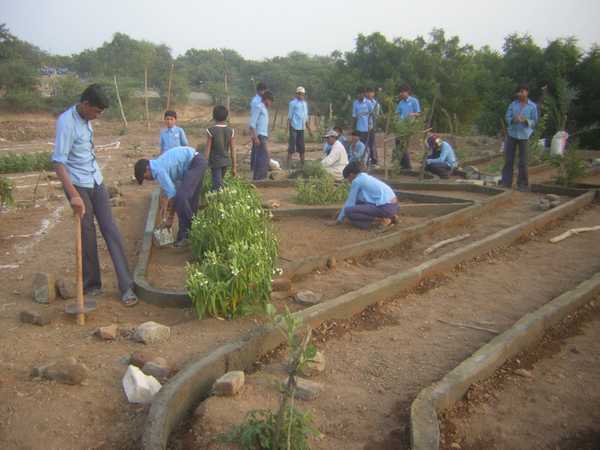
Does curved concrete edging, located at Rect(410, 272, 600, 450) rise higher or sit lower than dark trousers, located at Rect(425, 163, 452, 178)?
lower

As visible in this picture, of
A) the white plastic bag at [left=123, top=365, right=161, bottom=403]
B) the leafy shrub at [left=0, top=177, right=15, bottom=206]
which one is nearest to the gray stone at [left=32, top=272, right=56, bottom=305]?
the white plastic bag at [left=123, top=365, right=161, bottom=403]

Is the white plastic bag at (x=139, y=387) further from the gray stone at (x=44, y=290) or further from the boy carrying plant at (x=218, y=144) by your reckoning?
the boy carrying plant at (x=218, y=144)

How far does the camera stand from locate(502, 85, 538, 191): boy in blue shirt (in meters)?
9.42

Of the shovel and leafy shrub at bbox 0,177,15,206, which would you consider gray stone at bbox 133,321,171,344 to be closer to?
the shovel

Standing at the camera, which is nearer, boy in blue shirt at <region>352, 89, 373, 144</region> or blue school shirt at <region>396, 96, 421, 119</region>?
blue school shirt at <region>396, 96, 421, 119</region>

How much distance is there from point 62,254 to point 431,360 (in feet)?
14.0

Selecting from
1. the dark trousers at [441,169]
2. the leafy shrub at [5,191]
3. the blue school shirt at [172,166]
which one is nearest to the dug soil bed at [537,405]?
the blue school shirt at [172,166]

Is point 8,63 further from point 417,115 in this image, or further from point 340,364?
point 340,364

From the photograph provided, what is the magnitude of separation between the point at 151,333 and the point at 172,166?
2492 millimetres

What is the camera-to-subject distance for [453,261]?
5742 millimetres

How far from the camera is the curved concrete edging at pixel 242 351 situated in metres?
2.89

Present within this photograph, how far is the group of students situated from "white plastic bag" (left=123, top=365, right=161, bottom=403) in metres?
1.55

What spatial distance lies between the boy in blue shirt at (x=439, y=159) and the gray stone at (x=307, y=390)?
312 inches

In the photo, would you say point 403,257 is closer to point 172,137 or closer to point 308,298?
point 308,298
